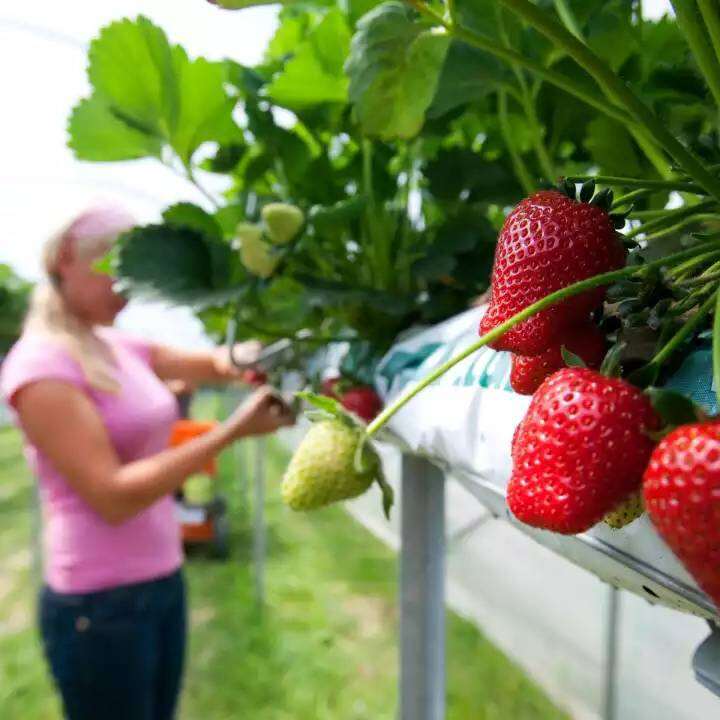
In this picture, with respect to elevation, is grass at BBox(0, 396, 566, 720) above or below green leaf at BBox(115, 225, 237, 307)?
below

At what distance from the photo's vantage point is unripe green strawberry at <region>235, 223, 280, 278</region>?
0.55 meters

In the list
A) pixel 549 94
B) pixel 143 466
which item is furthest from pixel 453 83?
pixel 143 466

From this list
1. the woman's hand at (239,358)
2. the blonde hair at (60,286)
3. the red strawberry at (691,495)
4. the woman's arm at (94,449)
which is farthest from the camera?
the blonde hair at (60,286)

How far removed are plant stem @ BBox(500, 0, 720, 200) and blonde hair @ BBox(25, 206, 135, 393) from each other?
3.26 ft

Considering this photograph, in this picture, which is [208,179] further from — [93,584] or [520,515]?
[93,584]

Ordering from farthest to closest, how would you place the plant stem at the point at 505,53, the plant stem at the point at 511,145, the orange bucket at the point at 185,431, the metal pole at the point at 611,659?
the orange bucket at the point at 185,431 → the metal pole at the point at 611,659 → the plant stem at the point at 511,145 → the plant stem at the point at 505,53

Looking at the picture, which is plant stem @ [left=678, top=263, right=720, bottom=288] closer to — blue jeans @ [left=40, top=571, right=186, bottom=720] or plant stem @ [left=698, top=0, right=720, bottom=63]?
plant stem @ [left=698, top=0, right=720, bottom=63]

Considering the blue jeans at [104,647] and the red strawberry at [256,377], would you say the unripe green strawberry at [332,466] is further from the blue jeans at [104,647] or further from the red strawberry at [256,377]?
the blue jeans at [104,647]

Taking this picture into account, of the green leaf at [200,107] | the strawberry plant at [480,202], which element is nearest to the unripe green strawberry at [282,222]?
the strawberry plant at [480,202]

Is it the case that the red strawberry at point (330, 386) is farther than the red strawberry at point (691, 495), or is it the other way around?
the red strawberry at point (330, 386)

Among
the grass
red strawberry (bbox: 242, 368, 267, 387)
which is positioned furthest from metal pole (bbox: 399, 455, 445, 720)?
the grass

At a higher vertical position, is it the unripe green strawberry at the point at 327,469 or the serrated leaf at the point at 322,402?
the serrated leaf at the point at 322,402

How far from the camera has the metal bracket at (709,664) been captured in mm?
254

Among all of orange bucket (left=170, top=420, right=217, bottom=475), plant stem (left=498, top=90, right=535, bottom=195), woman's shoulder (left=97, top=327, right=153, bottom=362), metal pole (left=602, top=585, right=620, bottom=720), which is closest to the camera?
plant stem (left=498, top=90, right=535, bottom=195)
